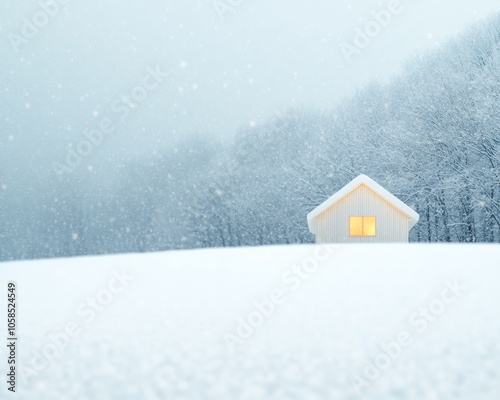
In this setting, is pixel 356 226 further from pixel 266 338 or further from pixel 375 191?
pixel 266 338

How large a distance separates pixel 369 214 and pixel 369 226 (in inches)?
20.3

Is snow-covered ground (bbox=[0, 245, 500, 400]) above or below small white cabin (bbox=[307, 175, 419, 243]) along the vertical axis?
above

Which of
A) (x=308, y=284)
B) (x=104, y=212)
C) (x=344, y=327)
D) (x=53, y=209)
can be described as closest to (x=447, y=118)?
(x=308, y=284)

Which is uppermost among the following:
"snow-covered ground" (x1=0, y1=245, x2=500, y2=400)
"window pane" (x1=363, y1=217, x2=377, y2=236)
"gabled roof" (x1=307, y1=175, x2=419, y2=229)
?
"snow-covered ground" (x1=0, y1=245, x2=500, y2=400)

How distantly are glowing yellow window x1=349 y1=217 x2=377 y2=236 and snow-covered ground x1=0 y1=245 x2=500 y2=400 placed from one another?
41.6 ft

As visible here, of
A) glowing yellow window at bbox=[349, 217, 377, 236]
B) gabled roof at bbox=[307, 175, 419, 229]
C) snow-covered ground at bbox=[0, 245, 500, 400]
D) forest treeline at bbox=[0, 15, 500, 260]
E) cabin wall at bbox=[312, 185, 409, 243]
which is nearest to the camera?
snow-covered ground at bbox=[0, 245, 500, 400]

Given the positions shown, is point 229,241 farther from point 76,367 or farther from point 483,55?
point 76,367

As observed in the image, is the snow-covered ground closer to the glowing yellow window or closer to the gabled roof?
the gabled roof

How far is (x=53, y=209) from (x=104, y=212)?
5961mm

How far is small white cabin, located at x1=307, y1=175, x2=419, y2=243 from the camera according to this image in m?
18.2

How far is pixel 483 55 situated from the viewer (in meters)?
25.2

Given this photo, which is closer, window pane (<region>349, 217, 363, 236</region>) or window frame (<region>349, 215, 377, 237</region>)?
window frame (<region>349, 215, 377, 237</region>)

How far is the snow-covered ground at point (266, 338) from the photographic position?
2322 mm

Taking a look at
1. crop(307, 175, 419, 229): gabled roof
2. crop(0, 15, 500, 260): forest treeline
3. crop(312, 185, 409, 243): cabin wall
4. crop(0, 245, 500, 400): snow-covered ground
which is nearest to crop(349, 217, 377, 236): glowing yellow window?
crop(312, 185, 409, 243): cabin wall
